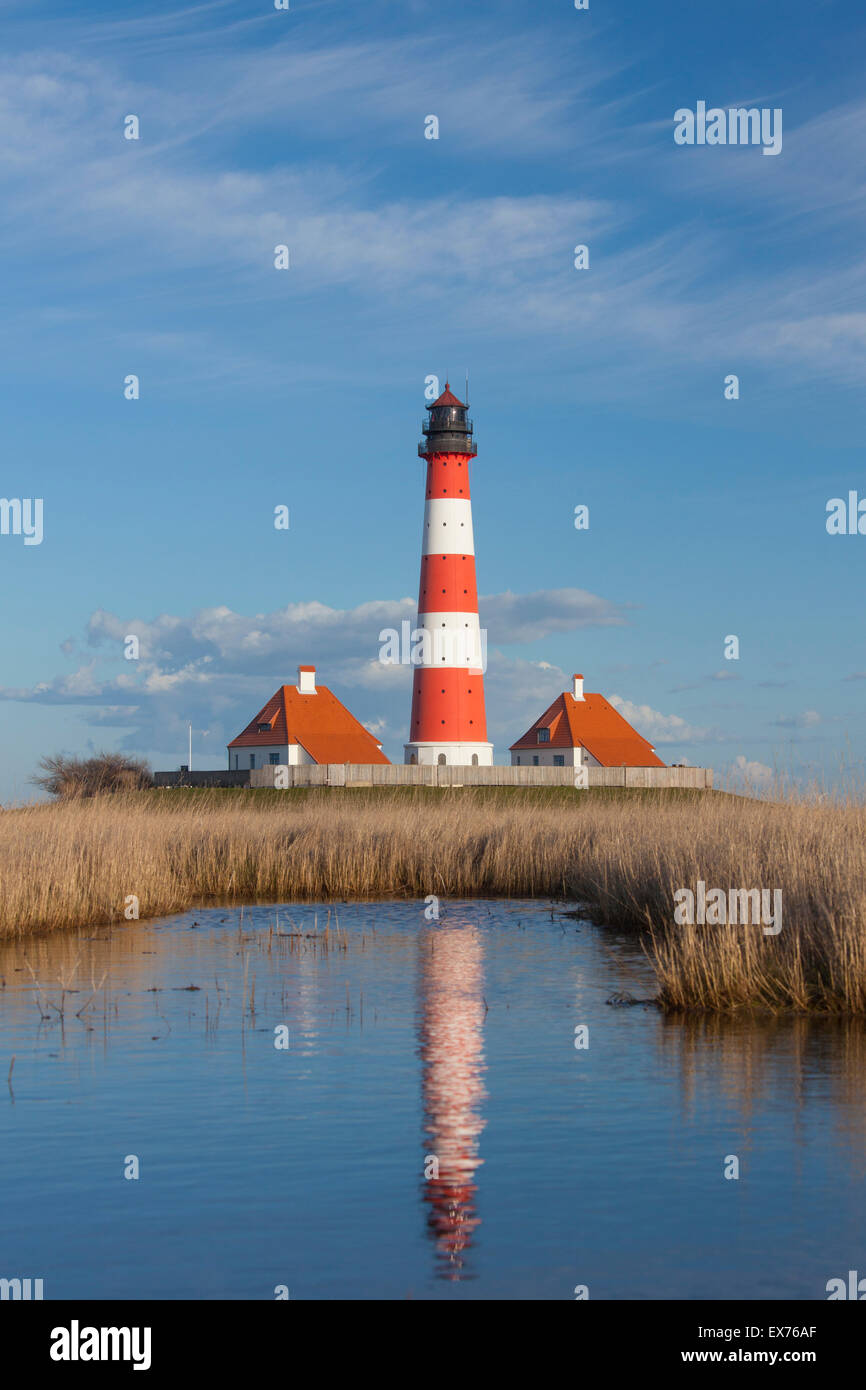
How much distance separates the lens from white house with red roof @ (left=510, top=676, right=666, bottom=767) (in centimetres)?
6538

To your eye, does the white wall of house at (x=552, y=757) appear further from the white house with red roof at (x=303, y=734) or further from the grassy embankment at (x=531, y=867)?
the grassy embankment at (x=531, y=867)

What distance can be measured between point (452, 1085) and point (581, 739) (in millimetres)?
55730

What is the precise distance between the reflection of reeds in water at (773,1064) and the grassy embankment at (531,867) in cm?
46

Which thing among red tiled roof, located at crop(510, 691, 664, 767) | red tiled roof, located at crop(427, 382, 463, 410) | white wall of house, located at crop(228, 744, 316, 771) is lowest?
white wall of house, located at crop(228, 744, 316, 771)

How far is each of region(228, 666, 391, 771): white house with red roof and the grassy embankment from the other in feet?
97.3

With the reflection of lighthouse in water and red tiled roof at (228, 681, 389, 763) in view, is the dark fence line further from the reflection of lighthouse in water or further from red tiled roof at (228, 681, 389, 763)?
the reflection of lighthouse in water

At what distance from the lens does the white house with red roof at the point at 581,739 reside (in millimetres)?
65375

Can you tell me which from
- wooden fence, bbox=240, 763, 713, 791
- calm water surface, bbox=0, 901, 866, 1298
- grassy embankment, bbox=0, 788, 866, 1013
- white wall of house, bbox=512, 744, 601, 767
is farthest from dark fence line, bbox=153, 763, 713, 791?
calm water surface, bbox=0, 901, 866, 1298

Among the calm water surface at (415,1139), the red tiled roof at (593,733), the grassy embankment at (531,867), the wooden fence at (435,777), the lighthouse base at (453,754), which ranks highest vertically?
the red tiled roof at (593,733)

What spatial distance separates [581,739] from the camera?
216 ft

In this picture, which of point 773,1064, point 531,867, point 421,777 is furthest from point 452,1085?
point 421,777

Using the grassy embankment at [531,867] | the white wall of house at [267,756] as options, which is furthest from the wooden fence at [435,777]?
the grassy embankment at [531,867]

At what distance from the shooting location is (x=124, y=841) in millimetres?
21844
